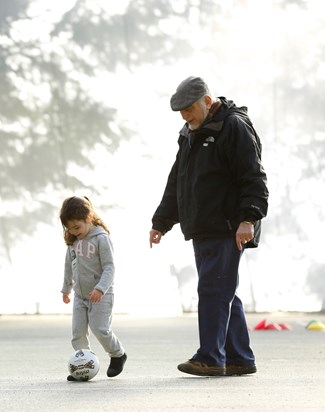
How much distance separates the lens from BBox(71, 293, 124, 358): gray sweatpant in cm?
669

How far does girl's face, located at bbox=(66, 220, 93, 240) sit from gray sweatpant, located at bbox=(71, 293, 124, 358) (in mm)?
307

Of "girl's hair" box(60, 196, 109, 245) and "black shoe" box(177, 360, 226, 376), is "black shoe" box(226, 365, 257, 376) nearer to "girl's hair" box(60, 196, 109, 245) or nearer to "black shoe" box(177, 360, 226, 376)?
"black shoe" box(177, 360, 226, 376)

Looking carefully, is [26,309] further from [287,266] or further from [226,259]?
[226,259]

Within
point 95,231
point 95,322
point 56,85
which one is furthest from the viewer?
point 56,85

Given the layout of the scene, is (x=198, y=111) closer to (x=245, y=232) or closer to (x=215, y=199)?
(x=215, y=199)

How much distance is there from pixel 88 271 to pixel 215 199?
726 millimetres

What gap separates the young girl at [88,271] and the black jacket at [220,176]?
0.44 metres

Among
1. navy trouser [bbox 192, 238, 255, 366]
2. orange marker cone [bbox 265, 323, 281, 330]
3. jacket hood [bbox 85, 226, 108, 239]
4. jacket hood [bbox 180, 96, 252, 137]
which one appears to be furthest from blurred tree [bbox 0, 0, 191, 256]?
navy trouser [bbox 192, 238, 255, 366]

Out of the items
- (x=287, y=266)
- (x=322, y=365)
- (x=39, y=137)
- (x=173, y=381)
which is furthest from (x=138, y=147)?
(x=173, y=381)

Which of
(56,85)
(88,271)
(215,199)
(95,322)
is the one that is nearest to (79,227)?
(88,271)

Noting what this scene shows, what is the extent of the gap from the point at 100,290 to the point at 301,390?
1.23 m

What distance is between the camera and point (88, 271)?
22.2 ft

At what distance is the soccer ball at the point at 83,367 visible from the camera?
647cm

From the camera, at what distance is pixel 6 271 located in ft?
63.7
